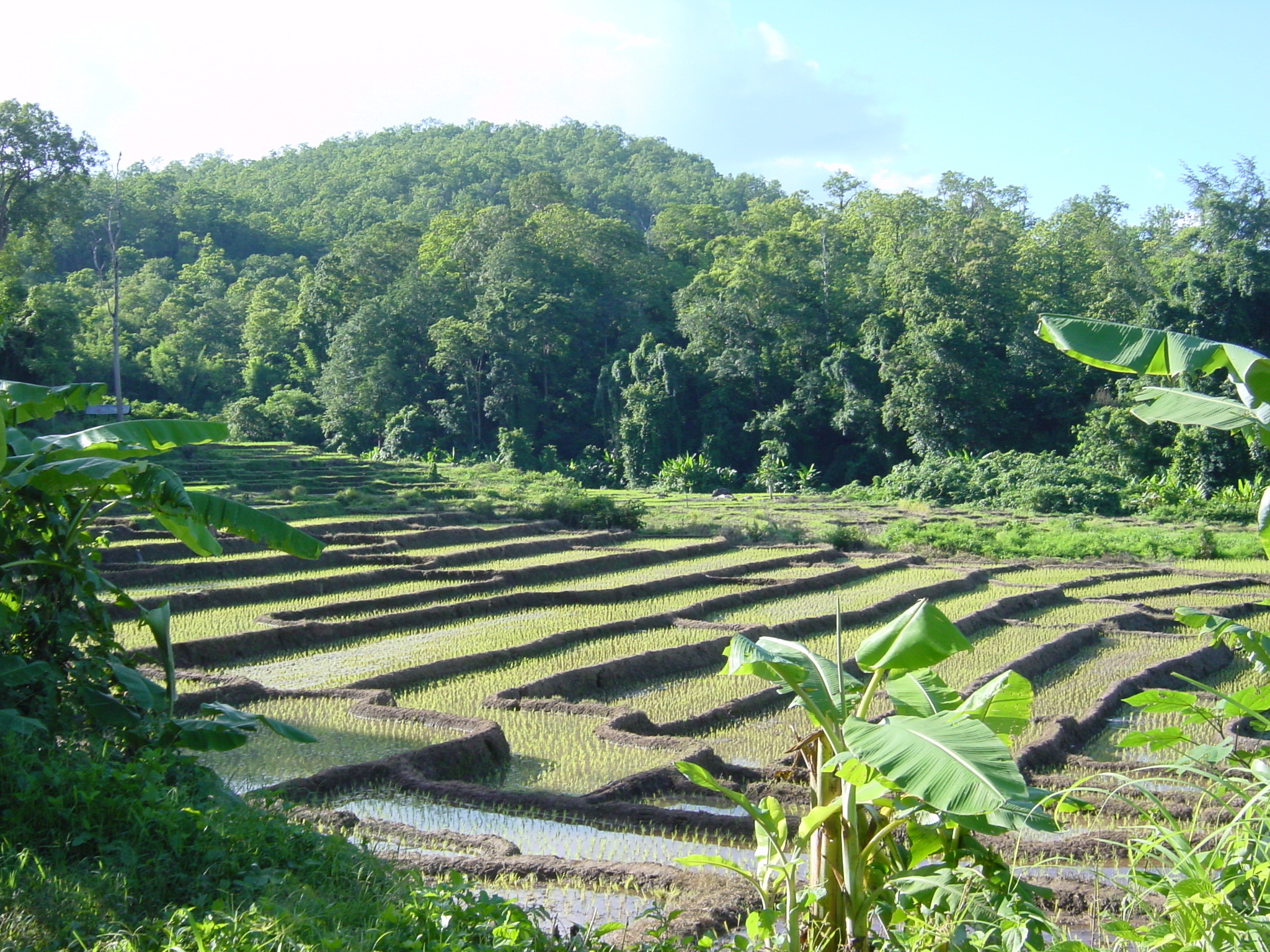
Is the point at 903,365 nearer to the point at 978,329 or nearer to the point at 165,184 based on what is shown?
the point at 978,329

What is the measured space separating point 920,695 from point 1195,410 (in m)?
1.46

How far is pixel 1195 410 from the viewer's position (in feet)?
12.9

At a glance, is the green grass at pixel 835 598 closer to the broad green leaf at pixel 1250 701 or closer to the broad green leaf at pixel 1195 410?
the broad green leaf at pixel 1195 410

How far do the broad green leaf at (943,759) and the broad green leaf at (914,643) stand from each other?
22 cm

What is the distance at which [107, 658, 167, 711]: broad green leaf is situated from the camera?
5352 millimetres

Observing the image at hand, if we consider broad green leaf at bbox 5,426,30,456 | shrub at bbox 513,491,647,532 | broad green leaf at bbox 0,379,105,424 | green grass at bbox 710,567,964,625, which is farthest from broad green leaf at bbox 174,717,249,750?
shrub at bbox 513,491,647,532

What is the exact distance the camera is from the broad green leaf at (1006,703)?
4148 millimetres

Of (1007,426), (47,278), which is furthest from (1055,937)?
(47,278)

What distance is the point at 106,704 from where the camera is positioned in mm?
5281

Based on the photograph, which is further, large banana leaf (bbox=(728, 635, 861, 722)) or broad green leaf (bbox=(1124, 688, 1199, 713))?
large banana leaf (bbox=(728, 635, 861, 722))

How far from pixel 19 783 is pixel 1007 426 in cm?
3794

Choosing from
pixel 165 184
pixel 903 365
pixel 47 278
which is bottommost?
pixel 903 365

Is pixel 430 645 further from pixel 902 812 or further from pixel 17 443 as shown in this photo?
pixel 902 812

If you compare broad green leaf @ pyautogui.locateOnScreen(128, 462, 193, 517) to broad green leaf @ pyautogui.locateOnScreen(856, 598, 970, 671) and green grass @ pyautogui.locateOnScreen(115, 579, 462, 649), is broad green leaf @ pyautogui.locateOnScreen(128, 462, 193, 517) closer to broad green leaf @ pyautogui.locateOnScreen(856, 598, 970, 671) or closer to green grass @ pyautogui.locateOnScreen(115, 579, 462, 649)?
broad green leaf @ pyautogui.locateOnScreen(856, 598, 970, 671)
